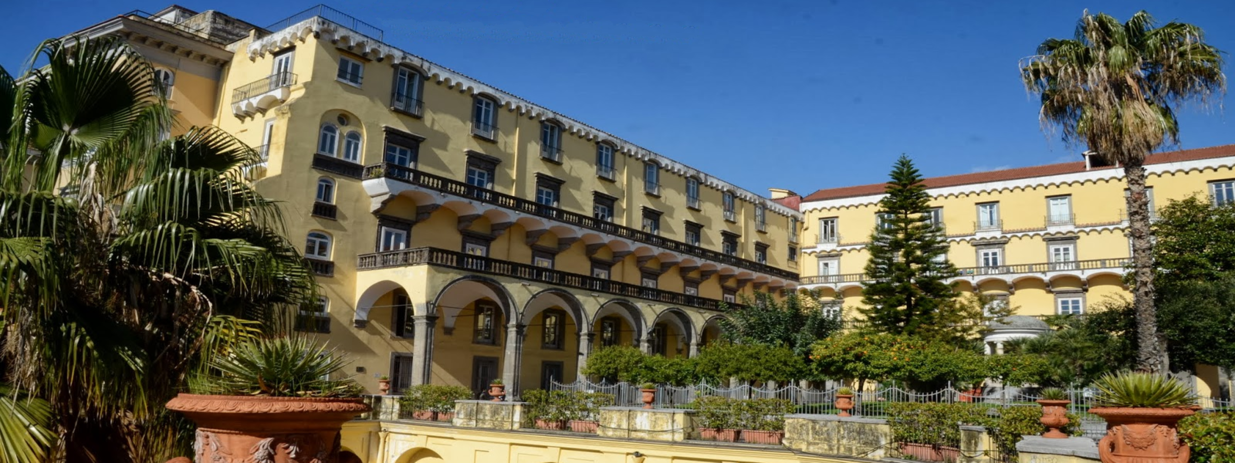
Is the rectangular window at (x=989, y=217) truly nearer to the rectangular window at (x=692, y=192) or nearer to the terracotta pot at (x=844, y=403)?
the rectangular window at (x=692, y=192)

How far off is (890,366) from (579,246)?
48.0 ft

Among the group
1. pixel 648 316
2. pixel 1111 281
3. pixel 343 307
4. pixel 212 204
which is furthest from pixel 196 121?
pixel 1111 281

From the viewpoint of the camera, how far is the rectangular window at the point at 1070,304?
38438mm

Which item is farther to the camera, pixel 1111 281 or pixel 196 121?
pixel 1111 281

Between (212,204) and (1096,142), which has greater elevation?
(1096,142)

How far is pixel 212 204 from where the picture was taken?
29.1 feet

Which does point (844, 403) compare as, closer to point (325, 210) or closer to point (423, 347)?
point (423, 347)

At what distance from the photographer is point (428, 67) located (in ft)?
95.4

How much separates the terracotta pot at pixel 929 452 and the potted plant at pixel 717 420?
11.2 ft

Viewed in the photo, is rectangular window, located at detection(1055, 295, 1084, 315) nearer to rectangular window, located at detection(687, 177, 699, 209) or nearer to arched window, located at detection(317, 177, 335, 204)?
rectangular window, located at detection(687, 177, 699, 209)

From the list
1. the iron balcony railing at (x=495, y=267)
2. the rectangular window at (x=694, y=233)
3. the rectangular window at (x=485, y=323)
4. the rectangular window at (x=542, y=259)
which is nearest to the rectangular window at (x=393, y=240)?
the iron balcony railing at (x=495, y=267)

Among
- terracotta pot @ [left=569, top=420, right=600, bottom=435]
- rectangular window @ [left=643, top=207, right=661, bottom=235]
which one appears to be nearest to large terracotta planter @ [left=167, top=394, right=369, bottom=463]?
terracotta pot @ [left=569, top=420, right=600, bottom=435]

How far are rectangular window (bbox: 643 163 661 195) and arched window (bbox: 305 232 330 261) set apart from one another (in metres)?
16.1

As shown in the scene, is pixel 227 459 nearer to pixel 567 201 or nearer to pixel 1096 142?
pixel 1096 142
